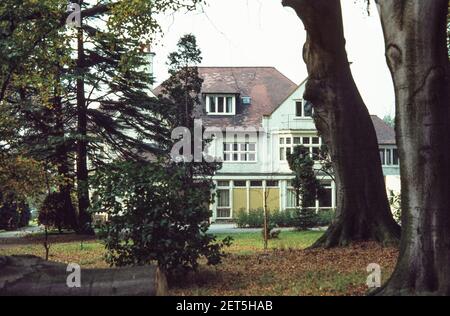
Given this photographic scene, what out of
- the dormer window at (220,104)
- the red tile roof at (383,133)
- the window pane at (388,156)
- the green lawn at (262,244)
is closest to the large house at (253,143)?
the dormer window at (220,104)

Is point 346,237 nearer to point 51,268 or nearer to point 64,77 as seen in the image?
point 51,268

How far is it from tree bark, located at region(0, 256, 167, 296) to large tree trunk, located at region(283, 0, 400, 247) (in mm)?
8161

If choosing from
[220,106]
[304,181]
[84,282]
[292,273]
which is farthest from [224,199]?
[84,282]

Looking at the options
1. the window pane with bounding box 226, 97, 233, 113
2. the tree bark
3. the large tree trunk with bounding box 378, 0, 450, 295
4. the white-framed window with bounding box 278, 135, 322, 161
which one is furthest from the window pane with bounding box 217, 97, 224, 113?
the tree bark

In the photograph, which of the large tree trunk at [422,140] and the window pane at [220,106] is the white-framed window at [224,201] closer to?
the window pane at [220,106]

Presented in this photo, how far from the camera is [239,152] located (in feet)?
168

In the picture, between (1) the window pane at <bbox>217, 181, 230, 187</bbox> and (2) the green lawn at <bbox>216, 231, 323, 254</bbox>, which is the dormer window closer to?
(1) the window pane at <bbox>217, 181, 230, 187</bbox>

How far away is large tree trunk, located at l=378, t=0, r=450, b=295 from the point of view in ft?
26.5

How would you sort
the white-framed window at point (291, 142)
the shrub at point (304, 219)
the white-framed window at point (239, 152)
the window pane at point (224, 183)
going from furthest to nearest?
the window pane at point (224, 183) → the white-framed window at point (239, 152) → the white-framed window at point (291, 142) → the shrub at point (304, 219)

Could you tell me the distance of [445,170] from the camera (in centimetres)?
830

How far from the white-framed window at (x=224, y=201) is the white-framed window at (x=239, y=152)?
2.07 metres

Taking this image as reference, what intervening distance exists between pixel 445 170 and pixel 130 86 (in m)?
29.0

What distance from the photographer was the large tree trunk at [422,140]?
8062 millimetres
